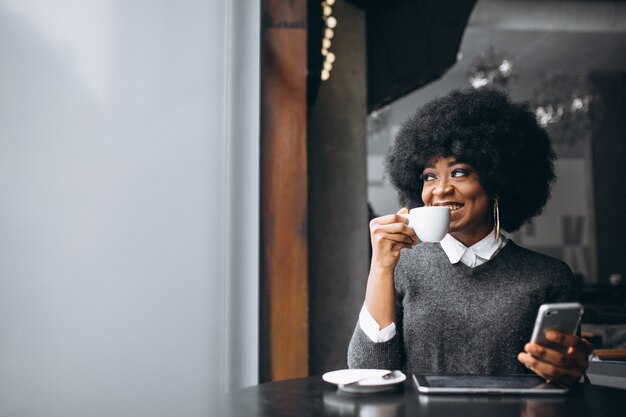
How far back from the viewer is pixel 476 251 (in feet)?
5.06

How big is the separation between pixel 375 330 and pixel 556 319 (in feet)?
1.45

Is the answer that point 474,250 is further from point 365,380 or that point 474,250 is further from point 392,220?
point 365,380

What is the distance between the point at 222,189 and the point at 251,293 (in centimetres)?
44

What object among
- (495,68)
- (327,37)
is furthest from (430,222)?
(495,68)

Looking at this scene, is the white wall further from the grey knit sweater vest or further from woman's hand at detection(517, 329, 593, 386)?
woman's hand at detection(517, 329, 593, 386)

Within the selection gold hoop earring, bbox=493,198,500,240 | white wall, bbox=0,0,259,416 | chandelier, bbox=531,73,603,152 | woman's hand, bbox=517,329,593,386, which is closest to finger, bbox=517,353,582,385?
woman's hand, bbox=517,329,593,386

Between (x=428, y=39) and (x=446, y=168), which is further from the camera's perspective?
(x=428, y=39)

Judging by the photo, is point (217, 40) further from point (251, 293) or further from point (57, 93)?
point (251, 293)

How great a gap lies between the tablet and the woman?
0.62 feet

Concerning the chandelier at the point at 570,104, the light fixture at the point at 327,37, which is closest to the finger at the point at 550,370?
the light fixture at the point at 327,37

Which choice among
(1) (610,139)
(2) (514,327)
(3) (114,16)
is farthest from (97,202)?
(1) (610,139)

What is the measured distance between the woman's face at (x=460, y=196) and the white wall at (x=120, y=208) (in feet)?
3.22

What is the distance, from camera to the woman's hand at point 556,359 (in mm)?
1116

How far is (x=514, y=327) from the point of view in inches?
56.6
